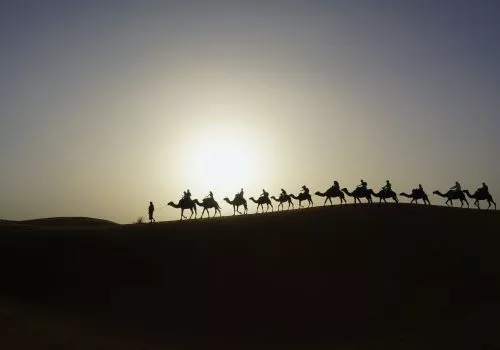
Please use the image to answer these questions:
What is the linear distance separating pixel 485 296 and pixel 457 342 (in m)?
4.34

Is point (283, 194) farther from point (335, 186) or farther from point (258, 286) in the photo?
point (258, 286)

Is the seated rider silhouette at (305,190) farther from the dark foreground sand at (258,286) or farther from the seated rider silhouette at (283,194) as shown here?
the dark foreground sand at (258,286)

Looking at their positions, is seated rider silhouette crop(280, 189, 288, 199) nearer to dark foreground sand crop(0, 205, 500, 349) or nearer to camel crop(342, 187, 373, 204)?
camel crop(342, 187, 373, 204)

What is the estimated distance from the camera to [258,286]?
70.6 feet

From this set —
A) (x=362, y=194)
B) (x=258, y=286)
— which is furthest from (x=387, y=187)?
(x=258, y=286)

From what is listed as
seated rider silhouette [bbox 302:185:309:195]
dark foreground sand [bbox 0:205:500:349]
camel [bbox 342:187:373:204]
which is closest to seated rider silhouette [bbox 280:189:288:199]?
seated rider silhouette [bbox 302:185:309:195]

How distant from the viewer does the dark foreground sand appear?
17547 millimetres

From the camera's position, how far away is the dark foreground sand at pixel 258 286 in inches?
691

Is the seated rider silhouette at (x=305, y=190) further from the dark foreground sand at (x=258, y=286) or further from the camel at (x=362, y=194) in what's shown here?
the dark foreground sand at (x=258, y=286)

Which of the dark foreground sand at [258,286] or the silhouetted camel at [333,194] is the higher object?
the silhouetted camel at [333,194]

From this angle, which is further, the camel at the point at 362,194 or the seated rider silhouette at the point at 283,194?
the seated rider silhouette at the point at 283,194

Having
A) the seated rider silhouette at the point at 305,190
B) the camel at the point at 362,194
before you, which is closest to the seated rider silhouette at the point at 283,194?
the seated rider silhouette at the point at 305,190

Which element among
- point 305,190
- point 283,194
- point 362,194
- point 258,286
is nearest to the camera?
point 258,286

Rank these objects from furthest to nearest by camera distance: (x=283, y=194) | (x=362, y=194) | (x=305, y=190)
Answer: (x=283, y=194), (x=305, y=190), (x=362, y=194)
